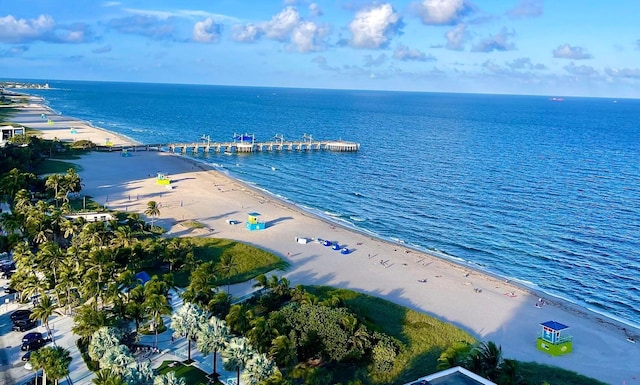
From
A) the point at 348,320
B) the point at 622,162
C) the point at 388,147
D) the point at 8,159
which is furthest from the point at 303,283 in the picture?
the point at 622,162

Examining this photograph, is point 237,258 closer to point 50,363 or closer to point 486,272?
point 486,272

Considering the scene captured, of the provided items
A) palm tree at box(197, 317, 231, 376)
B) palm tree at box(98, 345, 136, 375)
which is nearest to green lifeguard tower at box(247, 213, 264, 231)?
palm tree at box(197, 317, 231, 376)

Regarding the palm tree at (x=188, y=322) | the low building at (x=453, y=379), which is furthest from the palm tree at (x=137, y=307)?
the low building at (x=453, y=379)

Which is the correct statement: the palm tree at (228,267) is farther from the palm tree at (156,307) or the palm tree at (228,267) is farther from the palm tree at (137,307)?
the palm tree at (156,307)

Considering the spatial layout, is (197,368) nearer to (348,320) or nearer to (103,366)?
(103,366)

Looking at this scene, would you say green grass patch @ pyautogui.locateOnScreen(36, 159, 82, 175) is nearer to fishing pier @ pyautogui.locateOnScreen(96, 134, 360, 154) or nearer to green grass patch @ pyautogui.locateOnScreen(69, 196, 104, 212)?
green grass patch @ pyautogui.locateOnScreen(69, 196, 104, 212)

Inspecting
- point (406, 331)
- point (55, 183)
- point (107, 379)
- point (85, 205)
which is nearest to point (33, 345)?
point (107, 379)
